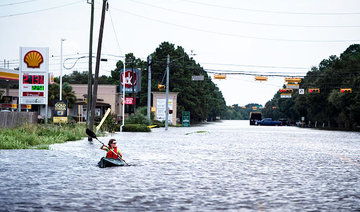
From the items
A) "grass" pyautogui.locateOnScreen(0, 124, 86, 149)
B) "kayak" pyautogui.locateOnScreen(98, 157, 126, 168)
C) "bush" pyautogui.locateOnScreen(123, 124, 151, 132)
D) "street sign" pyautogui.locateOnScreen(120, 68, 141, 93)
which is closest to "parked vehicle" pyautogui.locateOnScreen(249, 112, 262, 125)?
"street sign" pyautogui.locateOnScreen(120, 68, 141, 93)

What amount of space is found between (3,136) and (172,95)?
50.4m

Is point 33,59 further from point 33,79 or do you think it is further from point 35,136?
point 35,136

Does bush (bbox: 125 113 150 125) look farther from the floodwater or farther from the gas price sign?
the floodwater

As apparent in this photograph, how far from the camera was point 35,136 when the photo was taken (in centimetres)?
2308

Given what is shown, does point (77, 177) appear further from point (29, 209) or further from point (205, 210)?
point (205, 210)

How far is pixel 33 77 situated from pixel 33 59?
4.09 ft

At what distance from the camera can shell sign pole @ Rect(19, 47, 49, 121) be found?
32.8m

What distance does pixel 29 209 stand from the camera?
705cm

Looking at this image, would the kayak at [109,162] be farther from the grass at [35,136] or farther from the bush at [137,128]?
the bush at [137,128]

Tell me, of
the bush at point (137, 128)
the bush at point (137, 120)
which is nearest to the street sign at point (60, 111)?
the bush at point (137, 128)

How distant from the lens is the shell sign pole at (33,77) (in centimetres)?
3281

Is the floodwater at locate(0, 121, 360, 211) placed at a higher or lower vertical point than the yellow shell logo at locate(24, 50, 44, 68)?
lower

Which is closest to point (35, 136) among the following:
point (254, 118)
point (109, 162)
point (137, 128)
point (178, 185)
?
point (109, 162)

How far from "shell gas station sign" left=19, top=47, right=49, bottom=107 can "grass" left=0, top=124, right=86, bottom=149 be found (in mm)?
3223
